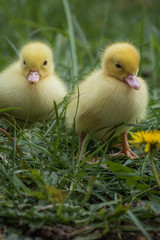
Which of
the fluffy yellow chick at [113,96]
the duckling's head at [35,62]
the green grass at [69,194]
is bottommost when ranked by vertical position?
the green grass at [69,194]

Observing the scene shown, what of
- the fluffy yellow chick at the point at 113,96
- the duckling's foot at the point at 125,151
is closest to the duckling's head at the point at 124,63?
the fluffy yellow chick at the point at 113,96

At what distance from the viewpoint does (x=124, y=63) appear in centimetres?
234

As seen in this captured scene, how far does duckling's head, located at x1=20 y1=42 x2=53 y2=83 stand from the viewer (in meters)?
2.67

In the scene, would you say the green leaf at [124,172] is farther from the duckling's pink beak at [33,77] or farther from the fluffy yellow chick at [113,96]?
the duckling's pink beak at [33,77]

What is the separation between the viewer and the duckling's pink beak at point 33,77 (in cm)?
259

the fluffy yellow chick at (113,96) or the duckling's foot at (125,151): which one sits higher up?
the fluffy yellow chick at (113,96)

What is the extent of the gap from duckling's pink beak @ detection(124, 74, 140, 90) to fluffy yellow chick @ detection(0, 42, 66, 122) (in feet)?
2.14

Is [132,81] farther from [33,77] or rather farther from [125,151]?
[33,77]

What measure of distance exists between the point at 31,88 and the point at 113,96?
68cm

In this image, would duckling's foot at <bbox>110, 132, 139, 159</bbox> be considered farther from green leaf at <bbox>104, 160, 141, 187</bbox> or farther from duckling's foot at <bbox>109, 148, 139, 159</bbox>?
green leaf at <bbox>104, 160, 141, 187</bbox>

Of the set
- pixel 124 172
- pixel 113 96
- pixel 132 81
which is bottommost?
pixel 124 172

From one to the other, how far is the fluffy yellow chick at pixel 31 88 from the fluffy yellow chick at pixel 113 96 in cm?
31

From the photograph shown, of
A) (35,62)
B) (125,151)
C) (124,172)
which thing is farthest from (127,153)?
(35,62)

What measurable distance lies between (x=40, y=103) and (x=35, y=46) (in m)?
0.45
